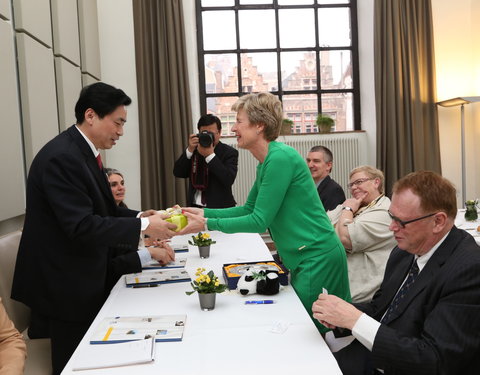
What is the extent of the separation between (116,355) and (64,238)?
0.70m

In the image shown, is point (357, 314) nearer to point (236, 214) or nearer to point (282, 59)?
point (236, 214)

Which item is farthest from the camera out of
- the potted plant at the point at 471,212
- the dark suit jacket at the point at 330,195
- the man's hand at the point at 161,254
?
the potted plant at the point at 471,212

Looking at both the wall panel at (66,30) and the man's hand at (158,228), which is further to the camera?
the wall panel at (66,30)

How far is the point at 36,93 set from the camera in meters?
3.65

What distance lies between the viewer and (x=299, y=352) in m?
1.41

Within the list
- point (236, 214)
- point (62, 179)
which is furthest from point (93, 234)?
point (236, 214)

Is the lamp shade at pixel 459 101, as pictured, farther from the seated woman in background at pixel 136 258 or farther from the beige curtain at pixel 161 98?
the seated woman in background at pixel 136 258

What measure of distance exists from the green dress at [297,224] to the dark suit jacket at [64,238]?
21.2 inches

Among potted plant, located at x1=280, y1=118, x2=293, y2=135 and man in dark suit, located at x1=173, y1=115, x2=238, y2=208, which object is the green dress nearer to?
man in dark suit, located at x1=173, y1=115, x2=238, y2=208

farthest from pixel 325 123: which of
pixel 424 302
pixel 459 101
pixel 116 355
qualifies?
pixel 116 355

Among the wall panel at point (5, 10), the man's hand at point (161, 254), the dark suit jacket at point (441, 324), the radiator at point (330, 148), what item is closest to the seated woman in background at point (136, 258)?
the man's hand at point (161, 254)

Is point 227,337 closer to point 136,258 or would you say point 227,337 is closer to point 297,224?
point 297,224

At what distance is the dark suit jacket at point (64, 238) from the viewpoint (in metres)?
1.88

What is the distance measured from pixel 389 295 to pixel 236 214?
0.99m
